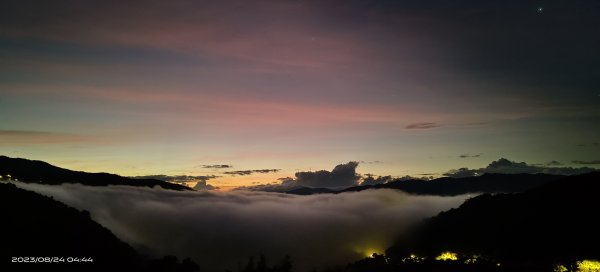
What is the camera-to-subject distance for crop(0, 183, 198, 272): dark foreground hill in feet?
323

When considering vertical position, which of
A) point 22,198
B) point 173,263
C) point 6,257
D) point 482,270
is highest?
point 22,198

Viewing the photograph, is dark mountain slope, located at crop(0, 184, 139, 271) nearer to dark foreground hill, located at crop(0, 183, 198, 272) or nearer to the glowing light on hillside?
dark foreground hill, located at crop(0, 183, 198, 272)

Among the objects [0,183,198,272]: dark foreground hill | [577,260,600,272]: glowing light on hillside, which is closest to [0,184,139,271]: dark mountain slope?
[0,183,198,272]: dark foreground hill

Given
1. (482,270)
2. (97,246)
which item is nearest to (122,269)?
(97,246)

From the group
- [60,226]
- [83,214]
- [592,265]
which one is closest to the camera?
[60,226]

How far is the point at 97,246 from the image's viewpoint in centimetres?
13038

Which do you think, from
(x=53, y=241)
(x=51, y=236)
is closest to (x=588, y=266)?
(x=53, y=241)

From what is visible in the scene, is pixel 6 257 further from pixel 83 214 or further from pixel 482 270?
pixel 482 270

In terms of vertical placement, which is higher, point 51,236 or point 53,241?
point 51,236

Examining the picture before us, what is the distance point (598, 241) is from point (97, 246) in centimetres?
21754

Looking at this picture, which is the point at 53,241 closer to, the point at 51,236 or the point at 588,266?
the point at 51,236

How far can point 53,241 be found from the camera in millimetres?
114062

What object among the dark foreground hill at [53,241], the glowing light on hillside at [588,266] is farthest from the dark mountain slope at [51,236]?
the glowing light on hillside at [588,266]

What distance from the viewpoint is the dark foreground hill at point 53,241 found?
98312mm
